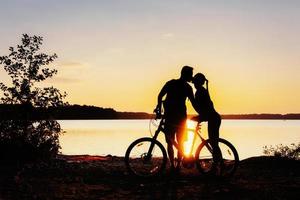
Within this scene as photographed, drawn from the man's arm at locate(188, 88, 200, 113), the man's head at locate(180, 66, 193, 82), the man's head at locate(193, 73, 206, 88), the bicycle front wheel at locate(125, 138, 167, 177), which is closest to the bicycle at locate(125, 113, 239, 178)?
the bicycle front wheel at locate(125, 138, 167, 177)

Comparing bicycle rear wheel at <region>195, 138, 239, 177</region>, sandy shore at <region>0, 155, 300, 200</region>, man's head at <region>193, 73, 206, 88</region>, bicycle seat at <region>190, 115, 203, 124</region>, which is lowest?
sandy shore at <region>0, 155, 300, 200</region>

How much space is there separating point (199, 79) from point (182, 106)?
0.81 meters

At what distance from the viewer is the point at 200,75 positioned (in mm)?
13141

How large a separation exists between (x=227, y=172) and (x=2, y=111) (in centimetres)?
1000

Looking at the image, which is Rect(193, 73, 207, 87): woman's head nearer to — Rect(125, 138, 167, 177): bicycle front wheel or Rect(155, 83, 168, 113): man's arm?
Rect(155, 83, 168, 113): man's arm

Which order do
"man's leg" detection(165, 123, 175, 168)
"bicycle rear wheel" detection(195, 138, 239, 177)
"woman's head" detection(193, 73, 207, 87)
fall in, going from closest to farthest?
1. "man's leg" detection(165, 123, 175, 168)
2. "bicycle rear wheel" detection(195, 138, 239, 177)
3. "woman's head" detection(193, 73, 207, 87)

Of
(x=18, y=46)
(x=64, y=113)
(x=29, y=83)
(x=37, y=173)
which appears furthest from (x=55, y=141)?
(x=37, y=173)

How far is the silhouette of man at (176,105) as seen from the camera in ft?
42.7

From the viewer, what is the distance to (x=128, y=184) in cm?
1201

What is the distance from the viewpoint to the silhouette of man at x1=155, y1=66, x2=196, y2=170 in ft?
42.7

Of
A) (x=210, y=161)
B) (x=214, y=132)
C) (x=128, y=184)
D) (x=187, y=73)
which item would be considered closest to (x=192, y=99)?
(x=187, y=73)

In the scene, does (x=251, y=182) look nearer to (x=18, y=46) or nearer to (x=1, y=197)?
(x=1, y=197)

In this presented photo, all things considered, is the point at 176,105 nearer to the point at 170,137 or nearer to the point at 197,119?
the point at 197,119

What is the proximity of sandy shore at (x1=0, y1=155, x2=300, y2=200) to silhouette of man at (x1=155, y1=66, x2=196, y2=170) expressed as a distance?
988mm
